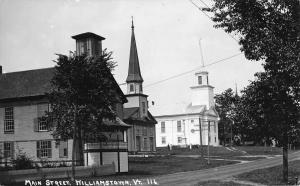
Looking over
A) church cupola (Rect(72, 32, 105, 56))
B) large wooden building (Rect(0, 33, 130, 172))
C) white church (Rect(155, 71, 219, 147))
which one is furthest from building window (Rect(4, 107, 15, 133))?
white church (Rect(155, 71, 219, 147))

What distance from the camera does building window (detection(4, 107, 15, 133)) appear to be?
42.7 meters

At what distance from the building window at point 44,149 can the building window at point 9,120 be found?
3017 millimetres

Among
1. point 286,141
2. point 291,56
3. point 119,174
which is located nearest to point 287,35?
point 291,56

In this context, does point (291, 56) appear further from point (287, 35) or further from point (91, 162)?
point (91, 162)

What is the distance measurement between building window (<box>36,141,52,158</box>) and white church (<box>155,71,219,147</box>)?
59.8 metres

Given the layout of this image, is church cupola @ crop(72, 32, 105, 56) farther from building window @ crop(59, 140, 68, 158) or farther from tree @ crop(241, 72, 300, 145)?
tree @ crop(241, 72, 300, 145)

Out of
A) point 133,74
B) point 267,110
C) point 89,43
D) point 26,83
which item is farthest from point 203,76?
point 267,110

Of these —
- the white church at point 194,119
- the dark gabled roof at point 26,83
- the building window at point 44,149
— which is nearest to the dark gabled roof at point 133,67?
the white church at point 194,119

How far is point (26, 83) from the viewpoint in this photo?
143ft

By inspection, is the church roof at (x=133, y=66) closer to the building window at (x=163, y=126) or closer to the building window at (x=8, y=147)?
the building window at (x=163, y=126)

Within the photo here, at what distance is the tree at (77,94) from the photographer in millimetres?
26859

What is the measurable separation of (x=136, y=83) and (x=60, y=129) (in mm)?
50175

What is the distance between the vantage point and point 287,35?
2059 cm

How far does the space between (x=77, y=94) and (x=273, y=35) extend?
37.4ft
